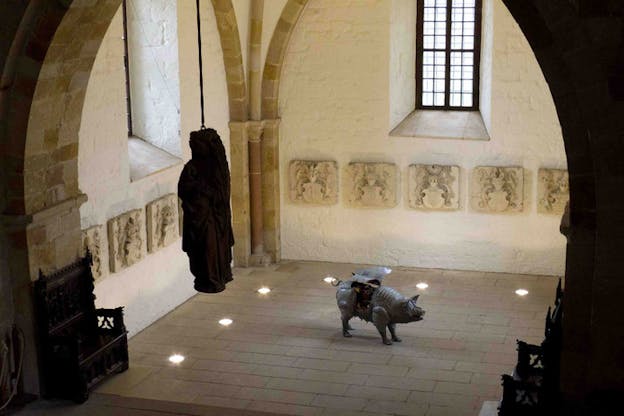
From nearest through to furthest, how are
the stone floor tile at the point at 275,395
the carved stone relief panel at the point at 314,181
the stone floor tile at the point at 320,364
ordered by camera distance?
the stone floor tile at the point at 275,395
the stone floor tile at the point at 320,364
the carved stone relief panel at the point at 314,181

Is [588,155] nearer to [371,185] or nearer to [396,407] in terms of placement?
[396,407]

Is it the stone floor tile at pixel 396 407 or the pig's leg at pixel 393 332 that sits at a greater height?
the pig's leg at pixel 393 332

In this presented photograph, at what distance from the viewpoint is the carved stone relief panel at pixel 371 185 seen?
16.2 meters

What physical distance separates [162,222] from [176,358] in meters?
2.09

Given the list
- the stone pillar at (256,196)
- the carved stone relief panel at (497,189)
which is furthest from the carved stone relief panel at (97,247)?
the carved stone relief panel at (497,189)

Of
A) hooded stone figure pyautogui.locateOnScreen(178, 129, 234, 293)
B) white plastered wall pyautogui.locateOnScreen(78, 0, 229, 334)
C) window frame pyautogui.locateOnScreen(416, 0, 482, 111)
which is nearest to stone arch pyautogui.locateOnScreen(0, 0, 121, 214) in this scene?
hooded stone figure pyautogui.locateOnScreen(178, 129, 234, 293)

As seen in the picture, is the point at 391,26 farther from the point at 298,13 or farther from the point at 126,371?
the point at 126,371

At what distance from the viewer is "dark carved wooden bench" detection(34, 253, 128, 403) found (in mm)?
10094

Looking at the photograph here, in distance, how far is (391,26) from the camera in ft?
51.6

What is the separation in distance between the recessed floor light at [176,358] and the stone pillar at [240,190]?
3772 mm

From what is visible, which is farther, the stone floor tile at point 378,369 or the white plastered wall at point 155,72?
the white plastered wall at point 155,72

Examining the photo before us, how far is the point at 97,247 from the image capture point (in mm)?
12398

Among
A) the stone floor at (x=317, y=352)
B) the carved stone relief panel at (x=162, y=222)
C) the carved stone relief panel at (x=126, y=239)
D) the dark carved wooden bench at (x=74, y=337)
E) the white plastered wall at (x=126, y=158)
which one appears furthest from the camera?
the carved stone relief panel at (x=162, y=222)

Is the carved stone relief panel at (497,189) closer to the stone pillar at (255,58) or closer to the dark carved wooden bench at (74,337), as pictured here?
the stone pillar at (255,58)
